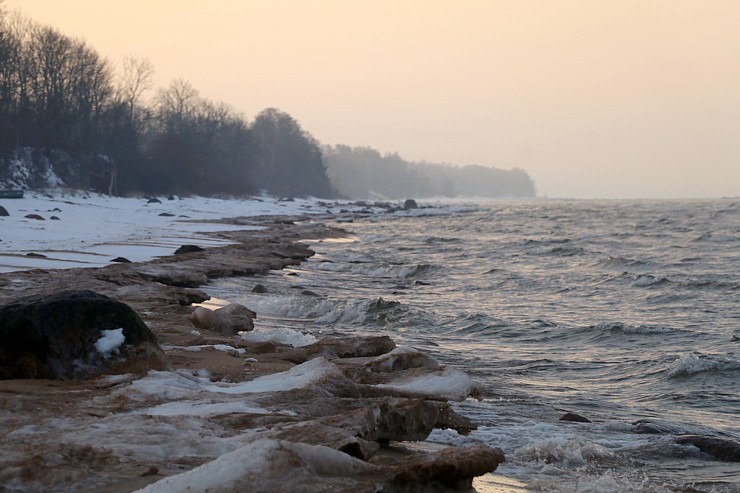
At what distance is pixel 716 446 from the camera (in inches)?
222

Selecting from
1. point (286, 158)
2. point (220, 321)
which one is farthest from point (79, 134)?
point (286, 158)

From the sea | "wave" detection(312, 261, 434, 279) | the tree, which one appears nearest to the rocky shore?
the sea

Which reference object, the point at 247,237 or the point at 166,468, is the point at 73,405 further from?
the point at 247,237

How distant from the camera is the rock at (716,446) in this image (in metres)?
5.53

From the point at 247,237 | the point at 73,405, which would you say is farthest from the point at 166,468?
the point at 247,237

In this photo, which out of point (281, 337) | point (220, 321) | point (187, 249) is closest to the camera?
point (281, 337)

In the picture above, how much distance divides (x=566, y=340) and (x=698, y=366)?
8.06 ft

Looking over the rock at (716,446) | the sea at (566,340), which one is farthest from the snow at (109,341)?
the rock at (716,446)

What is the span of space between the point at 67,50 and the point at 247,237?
34998 mm

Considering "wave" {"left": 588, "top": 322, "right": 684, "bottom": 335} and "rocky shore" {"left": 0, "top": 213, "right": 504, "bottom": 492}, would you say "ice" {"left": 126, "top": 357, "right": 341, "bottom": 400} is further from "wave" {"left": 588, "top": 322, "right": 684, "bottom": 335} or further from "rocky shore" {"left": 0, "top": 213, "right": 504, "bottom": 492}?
"wave" {"left": 588, "top": 322, "right": 684, "bottom": 335}

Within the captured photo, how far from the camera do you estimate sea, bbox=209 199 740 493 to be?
5340mm

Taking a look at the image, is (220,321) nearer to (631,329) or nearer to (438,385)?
(438,385)

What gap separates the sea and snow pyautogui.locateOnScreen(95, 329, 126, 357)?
2449 mm

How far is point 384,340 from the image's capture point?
845 cm
